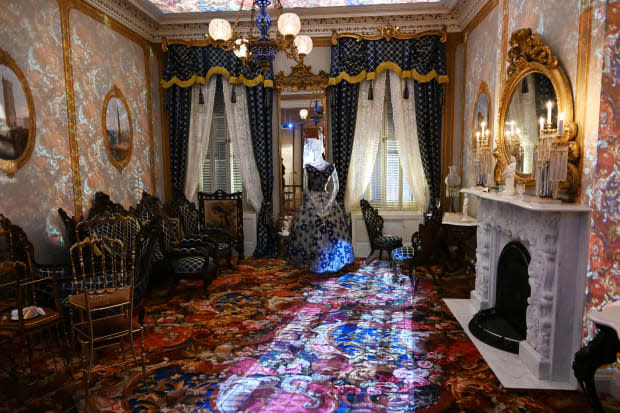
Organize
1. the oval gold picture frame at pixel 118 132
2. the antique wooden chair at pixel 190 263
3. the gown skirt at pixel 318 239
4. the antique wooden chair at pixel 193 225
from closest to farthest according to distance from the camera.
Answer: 1. the antique wooden chair at pixel 190 263
2. the oval gold picture frame at pixel 118 132
3. the gown skirt at pixel 318 239
4. the antique wooden chair at pixel 193 225

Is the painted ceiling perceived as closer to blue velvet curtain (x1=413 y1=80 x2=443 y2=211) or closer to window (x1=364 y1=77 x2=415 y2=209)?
blue velvet curtain (x1=413 y1=80 x2=443 y2=211)

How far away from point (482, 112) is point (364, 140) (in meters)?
2.03

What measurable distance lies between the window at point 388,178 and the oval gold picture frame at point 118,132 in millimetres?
4126

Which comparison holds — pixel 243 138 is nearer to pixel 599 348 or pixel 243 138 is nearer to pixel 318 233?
pixel 318 233

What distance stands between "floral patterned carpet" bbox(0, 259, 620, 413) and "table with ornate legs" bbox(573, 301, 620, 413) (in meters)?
0.58

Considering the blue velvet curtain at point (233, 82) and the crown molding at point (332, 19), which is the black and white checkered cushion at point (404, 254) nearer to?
the blue velvet curtain at point (233, 82)

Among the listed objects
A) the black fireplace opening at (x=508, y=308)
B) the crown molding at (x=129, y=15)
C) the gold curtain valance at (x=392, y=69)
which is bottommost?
the black fireplace opening at (x=508, y=308)

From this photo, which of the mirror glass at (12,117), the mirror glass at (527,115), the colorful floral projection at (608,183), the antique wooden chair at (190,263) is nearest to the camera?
the colorful floral projection at (608,183)

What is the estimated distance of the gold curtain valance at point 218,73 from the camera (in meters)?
7.02

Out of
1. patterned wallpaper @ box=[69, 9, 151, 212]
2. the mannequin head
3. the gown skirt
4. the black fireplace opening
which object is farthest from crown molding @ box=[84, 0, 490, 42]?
the black fireplace opening

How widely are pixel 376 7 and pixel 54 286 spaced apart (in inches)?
235

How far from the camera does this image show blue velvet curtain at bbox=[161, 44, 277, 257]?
705 centimetres

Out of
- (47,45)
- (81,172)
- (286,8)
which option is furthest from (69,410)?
(286,8)

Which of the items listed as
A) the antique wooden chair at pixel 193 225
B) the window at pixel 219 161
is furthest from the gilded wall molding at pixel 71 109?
the window at pixel 219 161
